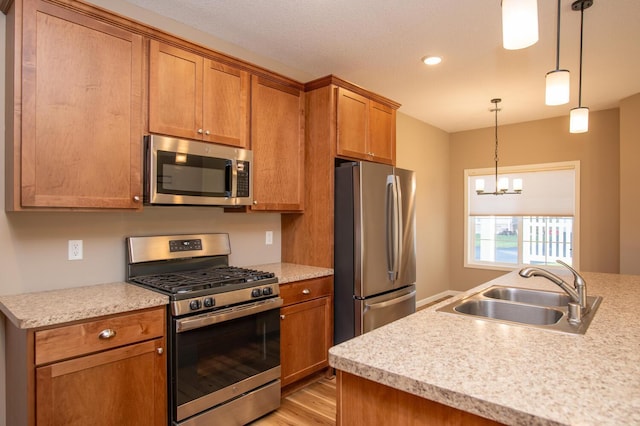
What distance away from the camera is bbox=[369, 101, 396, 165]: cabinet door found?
3.42 m

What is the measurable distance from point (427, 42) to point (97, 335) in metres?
2.87

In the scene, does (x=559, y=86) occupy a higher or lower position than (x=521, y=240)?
higher

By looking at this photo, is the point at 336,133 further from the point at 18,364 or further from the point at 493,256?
the point at 493,256

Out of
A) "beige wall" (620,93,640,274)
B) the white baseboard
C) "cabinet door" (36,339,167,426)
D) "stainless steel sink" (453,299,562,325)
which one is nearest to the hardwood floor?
"cabinet door" (36,339,167,426)

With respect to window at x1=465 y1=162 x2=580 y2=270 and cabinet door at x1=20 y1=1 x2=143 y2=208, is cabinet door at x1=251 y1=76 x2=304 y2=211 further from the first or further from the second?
window at x1=465 y1=162 x2=580 y2=270

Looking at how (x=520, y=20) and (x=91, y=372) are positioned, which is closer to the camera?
(x=520, y=20)

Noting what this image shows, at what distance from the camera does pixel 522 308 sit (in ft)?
5.82

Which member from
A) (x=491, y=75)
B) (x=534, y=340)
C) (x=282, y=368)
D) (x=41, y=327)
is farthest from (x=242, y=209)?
(x=491, y=75)

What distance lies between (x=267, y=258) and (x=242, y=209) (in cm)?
63

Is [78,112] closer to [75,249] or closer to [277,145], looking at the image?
[75,249]

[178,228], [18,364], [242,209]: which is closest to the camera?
[18,364]

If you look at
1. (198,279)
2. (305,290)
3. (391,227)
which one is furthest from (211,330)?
(391,227)

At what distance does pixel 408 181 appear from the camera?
335cm

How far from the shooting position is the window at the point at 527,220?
493cm
